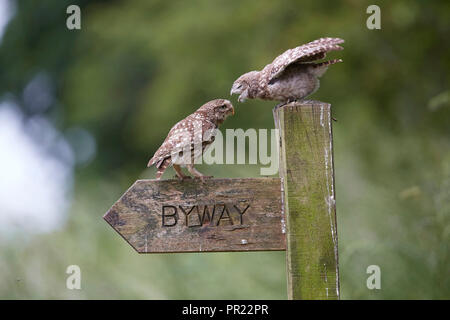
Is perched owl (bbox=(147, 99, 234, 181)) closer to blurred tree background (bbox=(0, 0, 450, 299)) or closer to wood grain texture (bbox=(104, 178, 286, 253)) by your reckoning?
wood grain texture (bbox=(104, 178, 286, 253))

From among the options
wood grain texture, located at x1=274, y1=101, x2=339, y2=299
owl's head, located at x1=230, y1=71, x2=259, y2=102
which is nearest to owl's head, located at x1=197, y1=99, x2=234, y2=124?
owl's head, located at x1=230, y1=71, x2=259, y2=102

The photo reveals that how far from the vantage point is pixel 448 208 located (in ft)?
13.3

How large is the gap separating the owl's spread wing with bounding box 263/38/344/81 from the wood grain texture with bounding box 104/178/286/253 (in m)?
0.59

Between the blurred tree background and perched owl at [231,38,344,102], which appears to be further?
the blurred tree background

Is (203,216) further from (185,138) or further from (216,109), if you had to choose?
(216,109)

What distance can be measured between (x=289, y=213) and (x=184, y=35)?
259 inches

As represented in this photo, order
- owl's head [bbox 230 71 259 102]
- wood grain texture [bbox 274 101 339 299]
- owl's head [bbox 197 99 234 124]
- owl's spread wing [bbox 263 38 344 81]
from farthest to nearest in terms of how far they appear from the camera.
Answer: owl's head [bbox 230 71 259 102], owl's head [bbox 197 99 234 124], owl's spread wing [bbox 263 38 344 81], wood grain texture [bbox 274 101 339 299]

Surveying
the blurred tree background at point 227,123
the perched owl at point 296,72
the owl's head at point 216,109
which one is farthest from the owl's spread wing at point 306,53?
the blurred tree background at point 227,123

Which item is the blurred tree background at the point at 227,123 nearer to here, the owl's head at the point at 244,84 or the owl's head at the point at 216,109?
the owl's head at the point at 244,84

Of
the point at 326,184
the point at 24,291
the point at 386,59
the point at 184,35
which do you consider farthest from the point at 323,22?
the point at 326,184

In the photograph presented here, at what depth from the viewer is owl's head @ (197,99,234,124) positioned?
3066 millimetres

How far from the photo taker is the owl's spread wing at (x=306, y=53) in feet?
9.38

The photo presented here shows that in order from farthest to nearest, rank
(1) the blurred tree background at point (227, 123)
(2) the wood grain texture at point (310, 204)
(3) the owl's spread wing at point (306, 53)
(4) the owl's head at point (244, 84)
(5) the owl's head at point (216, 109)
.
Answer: (1) the blurred tree background at point (227, 123) < (4) the owl's head at point (244, 84) < (5) the owl's head at point (216, 109) < (3) the owl's spread wing at point (306, 53) < (2) the wood grain texture at point (310, 204)

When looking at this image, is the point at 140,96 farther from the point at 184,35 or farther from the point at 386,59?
the point at 386,59
